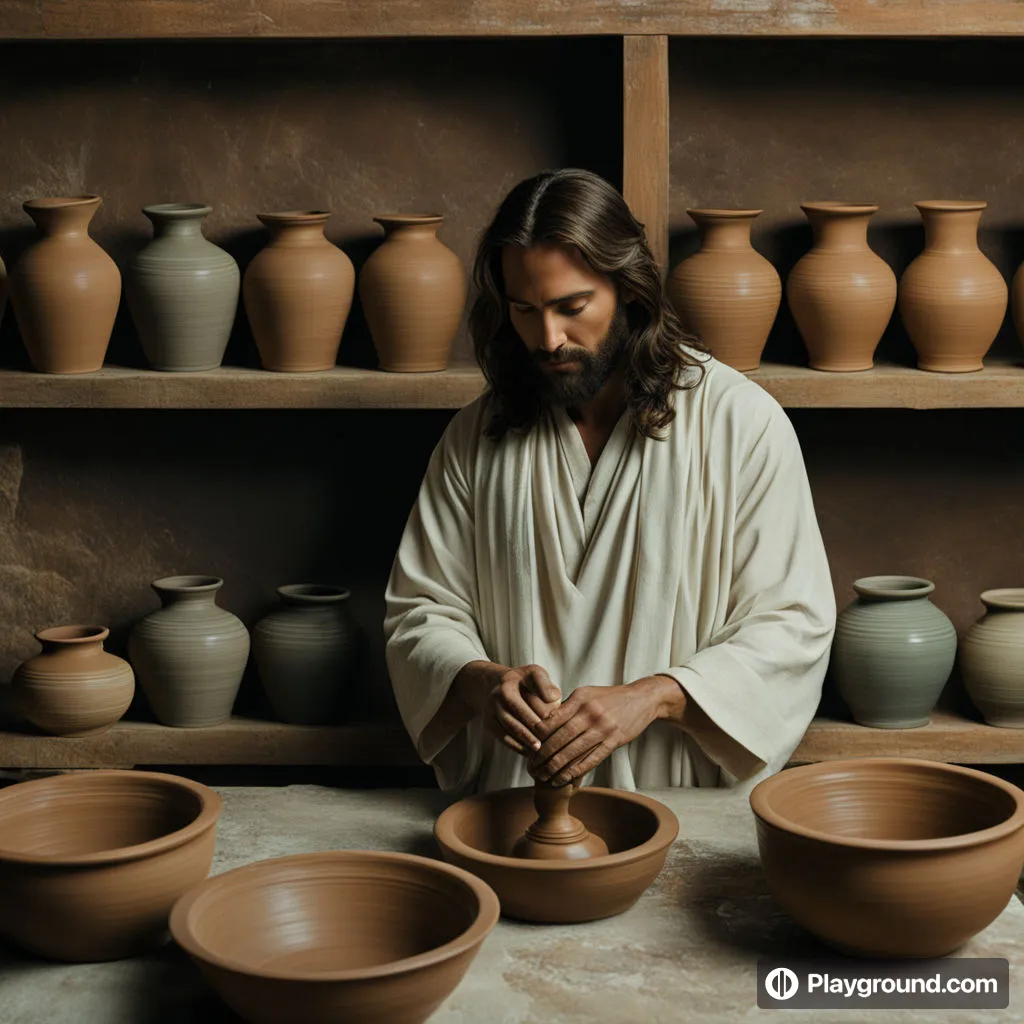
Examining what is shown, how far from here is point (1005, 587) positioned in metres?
4.27

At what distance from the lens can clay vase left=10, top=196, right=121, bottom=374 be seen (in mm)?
3785

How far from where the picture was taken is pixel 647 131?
3.63 meters

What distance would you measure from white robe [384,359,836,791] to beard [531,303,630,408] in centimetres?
10

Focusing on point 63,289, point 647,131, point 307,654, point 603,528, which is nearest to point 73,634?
point 307,654

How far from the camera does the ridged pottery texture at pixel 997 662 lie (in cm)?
394

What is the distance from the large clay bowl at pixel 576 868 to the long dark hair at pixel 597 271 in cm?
102

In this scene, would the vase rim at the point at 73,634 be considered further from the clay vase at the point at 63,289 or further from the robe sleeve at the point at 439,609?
the robe sleeve at the point at 439,609

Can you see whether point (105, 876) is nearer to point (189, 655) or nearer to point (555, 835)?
point (555, 835)

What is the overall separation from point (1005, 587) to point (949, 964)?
→ 2.50 meters

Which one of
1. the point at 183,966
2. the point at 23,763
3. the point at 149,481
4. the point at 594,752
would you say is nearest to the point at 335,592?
the point at 149,481

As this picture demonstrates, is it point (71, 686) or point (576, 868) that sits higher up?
point (576, 868)

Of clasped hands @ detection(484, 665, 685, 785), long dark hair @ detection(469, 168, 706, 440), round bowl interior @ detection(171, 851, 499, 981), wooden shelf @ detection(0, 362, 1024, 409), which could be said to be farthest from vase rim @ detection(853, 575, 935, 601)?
round bowl interior @ detection(171, 851, 499, 981)

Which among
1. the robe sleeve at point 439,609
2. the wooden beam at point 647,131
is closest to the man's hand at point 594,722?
the robe sleeve at point 439,609

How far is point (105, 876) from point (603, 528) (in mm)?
1445
